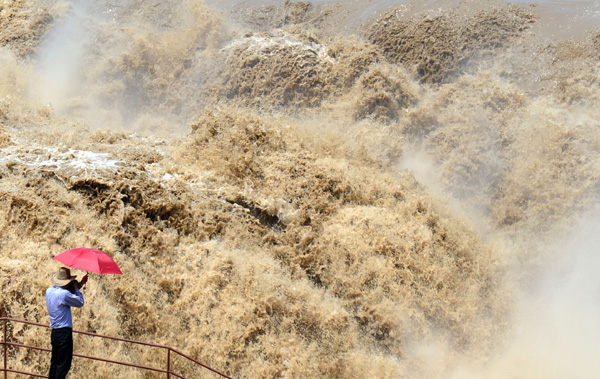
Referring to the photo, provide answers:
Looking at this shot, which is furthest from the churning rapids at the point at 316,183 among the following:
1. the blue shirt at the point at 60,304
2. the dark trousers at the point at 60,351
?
the blue shirt at the point at 60,304

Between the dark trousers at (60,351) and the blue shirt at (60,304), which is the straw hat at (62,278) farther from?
the dark trousers at (60,351)

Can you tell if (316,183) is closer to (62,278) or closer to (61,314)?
(62,278)

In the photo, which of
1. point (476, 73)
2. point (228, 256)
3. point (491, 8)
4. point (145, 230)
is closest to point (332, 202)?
point (228, 256)

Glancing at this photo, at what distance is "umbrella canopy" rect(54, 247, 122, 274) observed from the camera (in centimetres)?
426

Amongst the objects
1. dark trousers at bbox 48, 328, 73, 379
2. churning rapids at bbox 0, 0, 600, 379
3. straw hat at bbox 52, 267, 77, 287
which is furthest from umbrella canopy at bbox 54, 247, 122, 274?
churning rapids at bbox 0, 0, 600, 379

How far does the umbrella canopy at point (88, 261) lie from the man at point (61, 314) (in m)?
0.10

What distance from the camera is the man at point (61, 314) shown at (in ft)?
14.0

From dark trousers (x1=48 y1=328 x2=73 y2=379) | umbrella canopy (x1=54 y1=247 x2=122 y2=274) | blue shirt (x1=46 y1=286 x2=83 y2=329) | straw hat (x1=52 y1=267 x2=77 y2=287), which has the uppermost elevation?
umbrella canopy (x1=54 y1=247 x2=122 y2=274)

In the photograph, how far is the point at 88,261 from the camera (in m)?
4.34

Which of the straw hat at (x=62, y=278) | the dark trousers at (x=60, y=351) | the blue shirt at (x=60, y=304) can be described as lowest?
the dark trousers at (x=60, y=351)

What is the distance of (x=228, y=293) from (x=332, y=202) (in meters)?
2.51

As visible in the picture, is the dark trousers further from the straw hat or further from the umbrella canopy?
the umbrella canopy

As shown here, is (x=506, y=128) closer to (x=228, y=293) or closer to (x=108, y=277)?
(x=228, y=293)

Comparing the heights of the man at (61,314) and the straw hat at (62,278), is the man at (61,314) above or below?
below
